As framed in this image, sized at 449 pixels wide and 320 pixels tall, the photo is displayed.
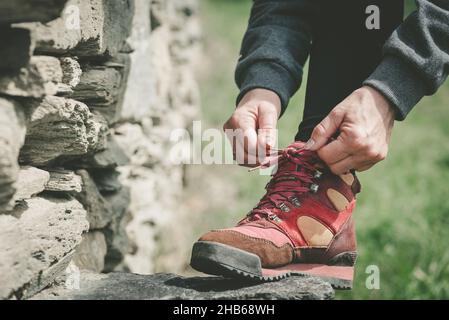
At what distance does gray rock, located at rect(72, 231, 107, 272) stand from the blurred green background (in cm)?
114

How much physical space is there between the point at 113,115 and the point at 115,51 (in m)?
0.24

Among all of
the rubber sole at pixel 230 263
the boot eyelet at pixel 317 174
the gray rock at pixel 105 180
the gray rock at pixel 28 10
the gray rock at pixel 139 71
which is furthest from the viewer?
the gray rock at pixel 139 71

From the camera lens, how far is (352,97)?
1.45m

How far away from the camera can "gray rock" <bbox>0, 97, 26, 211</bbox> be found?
1.07 meters

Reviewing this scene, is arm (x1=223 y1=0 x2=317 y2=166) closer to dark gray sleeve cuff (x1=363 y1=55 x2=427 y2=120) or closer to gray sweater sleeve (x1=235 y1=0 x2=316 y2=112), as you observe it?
gray sweater sleeve (x1=235 y1=0 x2=316 y2=112)

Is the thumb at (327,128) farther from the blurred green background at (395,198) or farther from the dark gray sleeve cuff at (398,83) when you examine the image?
the blurred green background at (395,198)

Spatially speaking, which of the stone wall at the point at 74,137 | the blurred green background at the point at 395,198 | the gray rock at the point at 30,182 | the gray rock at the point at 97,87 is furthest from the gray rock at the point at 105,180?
the blurred green background at the point at 395,198

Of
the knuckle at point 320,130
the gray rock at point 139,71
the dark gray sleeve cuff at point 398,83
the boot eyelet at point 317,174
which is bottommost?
the boot eyelet at point 317,174

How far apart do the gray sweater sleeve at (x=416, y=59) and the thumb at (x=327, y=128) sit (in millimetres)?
134

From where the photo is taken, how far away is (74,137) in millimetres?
1483

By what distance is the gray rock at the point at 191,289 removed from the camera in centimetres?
132

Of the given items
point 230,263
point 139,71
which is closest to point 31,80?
point 230,263

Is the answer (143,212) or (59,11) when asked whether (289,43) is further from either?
(143,212)

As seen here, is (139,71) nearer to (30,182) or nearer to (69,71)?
(69,71)
